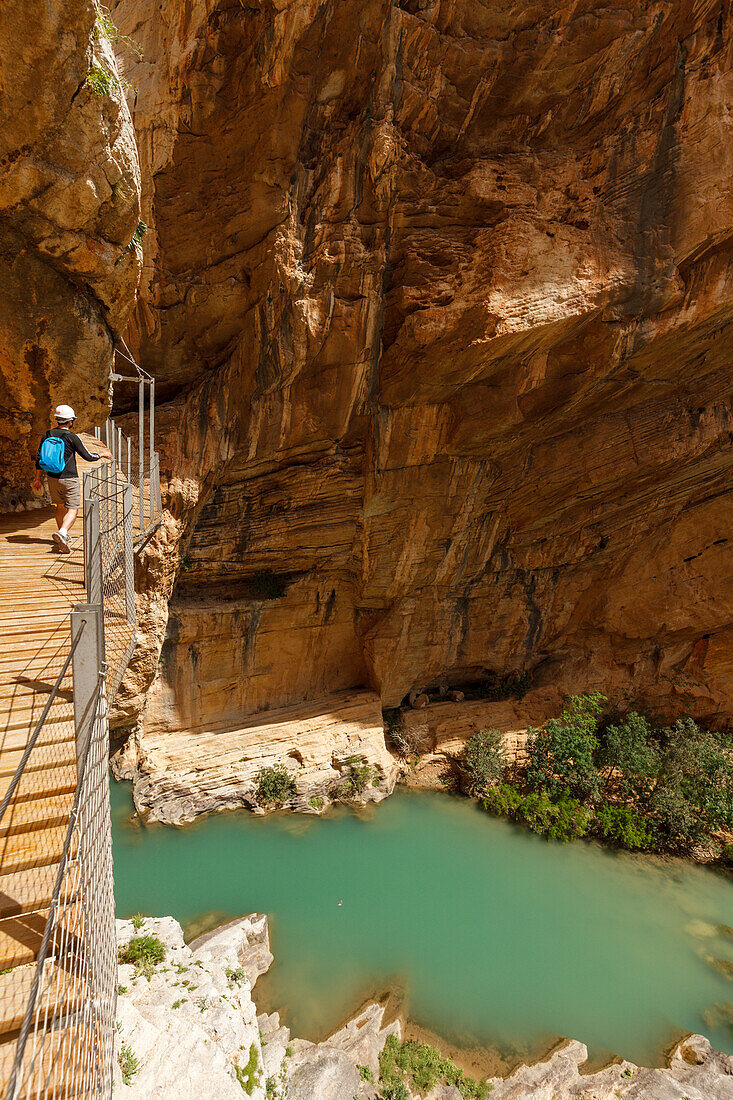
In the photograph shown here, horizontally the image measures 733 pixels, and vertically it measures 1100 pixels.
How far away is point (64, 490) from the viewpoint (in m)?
4.39

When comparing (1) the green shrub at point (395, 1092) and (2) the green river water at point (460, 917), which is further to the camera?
(2) the green river water at point (460, 917)

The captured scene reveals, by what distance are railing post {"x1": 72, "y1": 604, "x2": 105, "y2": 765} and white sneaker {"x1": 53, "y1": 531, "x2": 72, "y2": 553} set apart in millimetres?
2453

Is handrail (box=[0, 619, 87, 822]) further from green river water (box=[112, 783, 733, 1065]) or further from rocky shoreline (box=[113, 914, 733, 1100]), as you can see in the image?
green river water (box=[112, 783, 733, 1065])

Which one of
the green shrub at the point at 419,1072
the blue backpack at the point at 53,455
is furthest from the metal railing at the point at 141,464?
the green shrub at the point at 419,1072

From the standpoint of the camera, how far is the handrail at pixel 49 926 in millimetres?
1411

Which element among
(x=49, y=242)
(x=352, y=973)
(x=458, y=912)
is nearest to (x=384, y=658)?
(x=458, y=912)

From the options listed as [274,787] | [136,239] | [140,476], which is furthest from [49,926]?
[274,787]

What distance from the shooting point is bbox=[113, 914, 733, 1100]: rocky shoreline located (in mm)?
4203

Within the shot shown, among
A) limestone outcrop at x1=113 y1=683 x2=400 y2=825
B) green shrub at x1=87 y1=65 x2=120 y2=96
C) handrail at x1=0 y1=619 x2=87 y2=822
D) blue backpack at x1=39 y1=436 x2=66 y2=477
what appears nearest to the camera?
handrail at x1=0 y1=619 x2=87 y2=822

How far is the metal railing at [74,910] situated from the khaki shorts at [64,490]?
173 centimetres

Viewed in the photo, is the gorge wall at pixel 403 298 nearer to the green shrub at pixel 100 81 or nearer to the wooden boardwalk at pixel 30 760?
the green shrub at pixel 100 81

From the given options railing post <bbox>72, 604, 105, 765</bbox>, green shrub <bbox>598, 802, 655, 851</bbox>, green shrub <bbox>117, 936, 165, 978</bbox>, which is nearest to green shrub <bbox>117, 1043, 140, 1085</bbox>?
green shrub <bbox>117, 936, 165, 978</bbox>

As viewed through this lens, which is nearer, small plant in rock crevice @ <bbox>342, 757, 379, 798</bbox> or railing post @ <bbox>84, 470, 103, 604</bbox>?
railing post @ <bbox>84, 470, 103, 604</bbox>

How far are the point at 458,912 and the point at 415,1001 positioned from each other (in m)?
1.62
